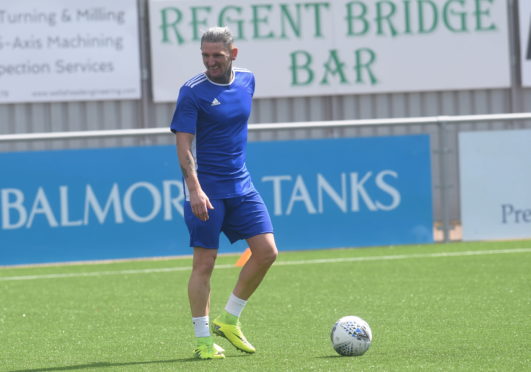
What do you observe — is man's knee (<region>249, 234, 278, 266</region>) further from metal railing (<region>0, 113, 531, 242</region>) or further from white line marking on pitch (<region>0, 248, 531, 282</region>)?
metal railing (<region>0, 113, 531, 242</region>)

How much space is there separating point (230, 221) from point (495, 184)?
→ 24.7 feet

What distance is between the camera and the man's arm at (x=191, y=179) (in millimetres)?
7102

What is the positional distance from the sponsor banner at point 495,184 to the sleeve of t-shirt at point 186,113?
25.4ft

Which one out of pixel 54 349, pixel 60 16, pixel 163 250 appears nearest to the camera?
pixel 54 349

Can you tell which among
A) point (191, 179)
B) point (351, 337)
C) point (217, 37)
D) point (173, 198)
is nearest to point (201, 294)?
point (191, 179)

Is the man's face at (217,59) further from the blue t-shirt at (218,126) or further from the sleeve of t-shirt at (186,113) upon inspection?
the sleeve of t-shirt at (186,113)

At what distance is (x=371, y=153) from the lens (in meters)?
14.2

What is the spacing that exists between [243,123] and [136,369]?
5.20ft

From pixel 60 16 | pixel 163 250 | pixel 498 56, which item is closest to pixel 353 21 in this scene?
pixel 498 56

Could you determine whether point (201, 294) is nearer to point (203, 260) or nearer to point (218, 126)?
point (203, 260)

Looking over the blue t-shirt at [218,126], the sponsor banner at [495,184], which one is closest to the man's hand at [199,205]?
the blue t-shirt at [218,126]

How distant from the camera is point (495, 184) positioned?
14.5 metres

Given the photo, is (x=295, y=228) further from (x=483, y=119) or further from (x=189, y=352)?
(x=189, y=352)

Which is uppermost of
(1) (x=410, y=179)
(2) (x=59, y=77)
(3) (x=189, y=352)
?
(2) (x=59, y=77)
